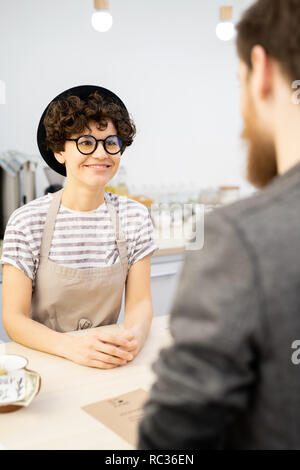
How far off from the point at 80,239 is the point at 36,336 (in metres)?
0.42

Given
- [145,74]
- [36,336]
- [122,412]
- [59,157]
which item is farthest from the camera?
[145,74]

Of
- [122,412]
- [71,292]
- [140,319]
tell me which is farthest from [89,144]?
[122,412]

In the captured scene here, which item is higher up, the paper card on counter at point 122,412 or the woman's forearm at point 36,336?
the woman's forearm at point 36,336

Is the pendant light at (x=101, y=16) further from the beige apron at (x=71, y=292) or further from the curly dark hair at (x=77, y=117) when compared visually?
the beige apron at (x=71, y=292)

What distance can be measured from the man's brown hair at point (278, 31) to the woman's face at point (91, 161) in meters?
1.06

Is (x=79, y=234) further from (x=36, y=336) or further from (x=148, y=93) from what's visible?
(x=148, y=93)

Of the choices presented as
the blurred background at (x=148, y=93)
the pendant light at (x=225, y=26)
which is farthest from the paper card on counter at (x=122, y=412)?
the pendant light at (x=225, y=26)

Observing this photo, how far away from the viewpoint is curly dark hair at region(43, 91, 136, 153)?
1569 mm

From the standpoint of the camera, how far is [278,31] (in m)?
0.52

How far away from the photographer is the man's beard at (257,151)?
1.88 ft

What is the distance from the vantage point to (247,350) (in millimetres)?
479

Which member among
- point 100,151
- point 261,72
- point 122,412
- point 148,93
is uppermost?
point 148,93

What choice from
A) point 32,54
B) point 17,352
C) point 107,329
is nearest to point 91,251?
point 107,329
